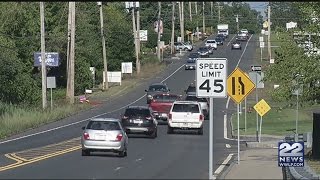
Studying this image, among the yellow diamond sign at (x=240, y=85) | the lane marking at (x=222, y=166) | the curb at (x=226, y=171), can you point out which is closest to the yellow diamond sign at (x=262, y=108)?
the lane marking at (x=222, y=166)

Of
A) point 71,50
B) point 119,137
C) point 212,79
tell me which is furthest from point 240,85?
point 71,50

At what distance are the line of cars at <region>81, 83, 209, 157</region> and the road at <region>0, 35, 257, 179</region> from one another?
1.61 feet

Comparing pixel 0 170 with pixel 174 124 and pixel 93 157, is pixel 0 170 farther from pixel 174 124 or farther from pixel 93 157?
pixel 174 124

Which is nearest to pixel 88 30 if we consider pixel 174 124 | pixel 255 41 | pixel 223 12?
pixel 174 124

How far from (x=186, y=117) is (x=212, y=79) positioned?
73.2 ft

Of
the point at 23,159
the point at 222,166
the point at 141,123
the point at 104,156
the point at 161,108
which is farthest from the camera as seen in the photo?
the point at 161,108

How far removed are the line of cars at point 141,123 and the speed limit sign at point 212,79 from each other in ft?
31.6

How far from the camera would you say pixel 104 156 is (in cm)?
2927

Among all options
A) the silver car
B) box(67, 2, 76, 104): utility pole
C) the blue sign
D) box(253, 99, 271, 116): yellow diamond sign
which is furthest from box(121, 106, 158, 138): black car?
the blue sign

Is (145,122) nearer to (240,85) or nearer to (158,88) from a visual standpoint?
(240,85)

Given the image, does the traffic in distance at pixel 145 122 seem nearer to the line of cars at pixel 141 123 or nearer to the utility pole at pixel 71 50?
the line of cars at pixel 141 123

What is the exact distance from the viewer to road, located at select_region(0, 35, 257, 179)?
22844mm

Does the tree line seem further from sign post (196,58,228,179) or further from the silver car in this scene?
sign post (196,58,228,179)

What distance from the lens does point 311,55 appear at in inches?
1016
